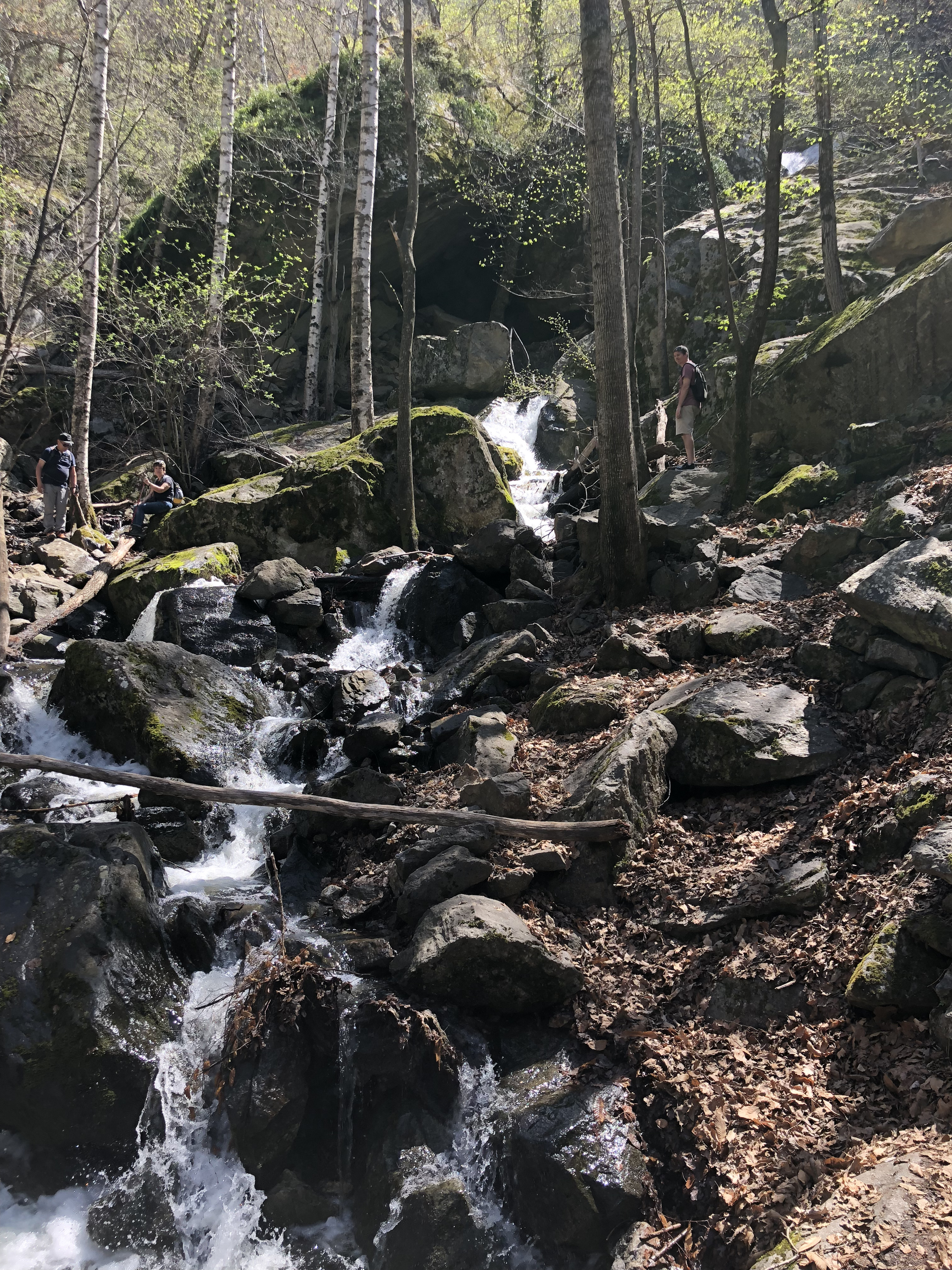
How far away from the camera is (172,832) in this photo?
6938 millimetres

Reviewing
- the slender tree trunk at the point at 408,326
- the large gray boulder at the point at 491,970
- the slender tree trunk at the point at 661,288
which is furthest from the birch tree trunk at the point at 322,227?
the large gray boulder at the point at 491,970

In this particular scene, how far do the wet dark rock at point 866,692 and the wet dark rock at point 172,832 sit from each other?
5364 millimetres

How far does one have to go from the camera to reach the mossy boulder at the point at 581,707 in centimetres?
720

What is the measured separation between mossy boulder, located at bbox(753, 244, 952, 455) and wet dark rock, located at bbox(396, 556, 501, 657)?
4.78 metres

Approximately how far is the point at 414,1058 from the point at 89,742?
16.9 ft

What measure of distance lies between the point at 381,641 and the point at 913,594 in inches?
269

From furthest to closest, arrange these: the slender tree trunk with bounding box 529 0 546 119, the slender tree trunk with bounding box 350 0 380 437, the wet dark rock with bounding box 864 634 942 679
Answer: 1. the slender tree trunk with bounding box 529 0 546 119
2. the slender tree trunk with bounding box 350 0 380 437
3. the wet dark rock with bounding box 864 634 942 679

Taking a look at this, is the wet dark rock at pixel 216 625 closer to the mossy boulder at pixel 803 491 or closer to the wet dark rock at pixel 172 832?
the wet dark rock at pixel 172 832

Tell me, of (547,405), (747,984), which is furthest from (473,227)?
(747,984)

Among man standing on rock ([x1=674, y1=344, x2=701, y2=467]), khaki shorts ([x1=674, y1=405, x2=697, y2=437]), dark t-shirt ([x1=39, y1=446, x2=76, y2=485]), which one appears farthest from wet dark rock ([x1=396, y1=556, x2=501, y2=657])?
dark t-shirt ([x1=39, y1=446, x2=76, y2=485])

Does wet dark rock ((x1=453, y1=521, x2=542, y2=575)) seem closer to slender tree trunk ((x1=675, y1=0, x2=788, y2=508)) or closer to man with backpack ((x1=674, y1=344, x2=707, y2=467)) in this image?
slender tree trunk ((x1=675, y1=0, x2=788, y2=508))

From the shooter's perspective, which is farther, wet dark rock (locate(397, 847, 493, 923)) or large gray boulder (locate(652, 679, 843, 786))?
large gray boulder (locate(652, 679, 843, 786))

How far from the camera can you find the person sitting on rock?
558 inches

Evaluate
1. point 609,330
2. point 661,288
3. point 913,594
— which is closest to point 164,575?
point 609,330
